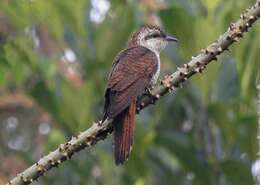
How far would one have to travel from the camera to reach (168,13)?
20.2 feet

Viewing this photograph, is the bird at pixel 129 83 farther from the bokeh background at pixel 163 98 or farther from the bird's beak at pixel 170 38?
the bokeh background at pixel 163 98

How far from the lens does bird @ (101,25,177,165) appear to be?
404cm

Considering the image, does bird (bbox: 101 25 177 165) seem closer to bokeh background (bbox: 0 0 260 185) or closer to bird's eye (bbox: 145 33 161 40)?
bird's eye (bbox: 145 33 161 40)

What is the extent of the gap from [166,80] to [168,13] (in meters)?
2.67

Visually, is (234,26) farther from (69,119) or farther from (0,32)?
(0,32)

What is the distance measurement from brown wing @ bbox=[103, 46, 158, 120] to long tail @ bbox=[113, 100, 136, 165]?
0.11 feet

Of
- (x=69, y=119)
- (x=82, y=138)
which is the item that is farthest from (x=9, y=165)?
(x=82, y=138)

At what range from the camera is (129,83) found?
4.68m

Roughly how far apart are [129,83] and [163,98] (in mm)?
1995

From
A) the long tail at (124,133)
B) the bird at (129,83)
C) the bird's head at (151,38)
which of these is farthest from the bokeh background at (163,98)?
the long tail at (124,133)

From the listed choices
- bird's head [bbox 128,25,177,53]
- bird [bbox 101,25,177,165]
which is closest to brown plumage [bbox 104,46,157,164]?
bird [bbox 101,25,177,165]

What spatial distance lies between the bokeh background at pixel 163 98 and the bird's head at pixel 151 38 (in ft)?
0.58

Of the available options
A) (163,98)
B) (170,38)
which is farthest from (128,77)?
(163,98)

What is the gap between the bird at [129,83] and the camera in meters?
4.04
